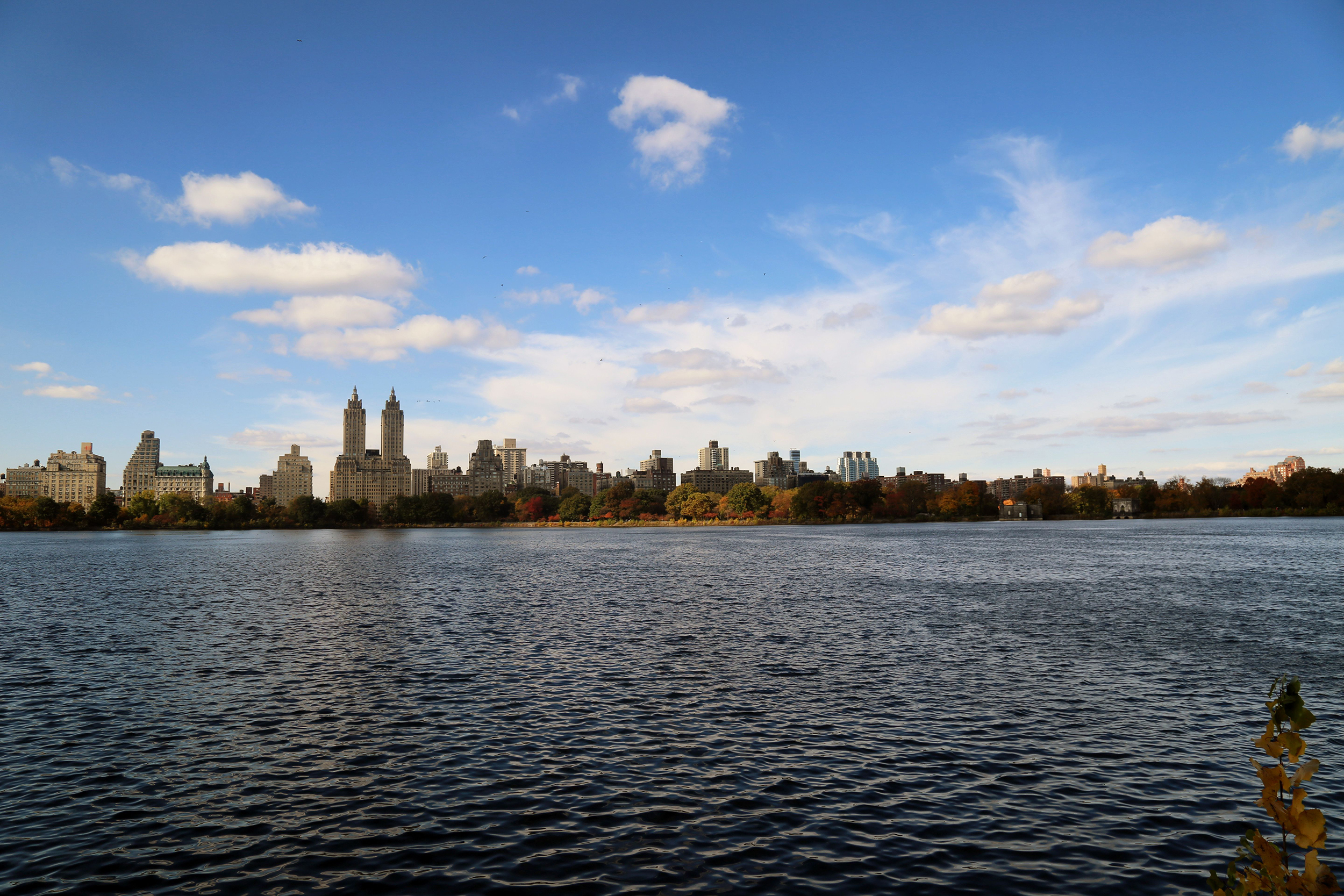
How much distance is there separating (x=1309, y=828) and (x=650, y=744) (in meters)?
19.4

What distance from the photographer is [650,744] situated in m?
23.8

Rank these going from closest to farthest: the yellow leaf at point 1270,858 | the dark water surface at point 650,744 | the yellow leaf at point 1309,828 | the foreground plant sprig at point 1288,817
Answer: the yellow leaf at point 1309,828
the foreground plant sprig at point 1288,817
the yellow leaf at point 1270,858
the dark water surface at point 650,744

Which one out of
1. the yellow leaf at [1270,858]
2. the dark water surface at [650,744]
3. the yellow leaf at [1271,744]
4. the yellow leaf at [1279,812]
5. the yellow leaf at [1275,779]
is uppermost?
the yellow leaf at [1271,744]

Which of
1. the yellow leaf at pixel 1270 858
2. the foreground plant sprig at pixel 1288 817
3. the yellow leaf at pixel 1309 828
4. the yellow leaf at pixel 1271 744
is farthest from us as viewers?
the yellow leaf at pixel 1270 858

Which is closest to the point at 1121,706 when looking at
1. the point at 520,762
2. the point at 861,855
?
the point at 861,855

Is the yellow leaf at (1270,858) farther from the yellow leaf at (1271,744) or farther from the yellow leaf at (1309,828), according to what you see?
the yellow leaf at (1271,744)

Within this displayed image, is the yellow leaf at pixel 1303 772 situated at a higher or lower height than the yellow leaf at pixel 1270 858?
higher

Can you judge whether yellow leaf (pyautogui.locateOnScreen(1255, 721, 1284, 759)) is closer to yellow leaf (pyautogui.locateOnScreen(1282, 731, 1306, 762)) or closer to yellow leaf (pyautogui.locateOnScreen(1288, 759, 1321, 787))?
yellow leaf (pyautogui.locateOnScreen(1282, 731, 1306, 762))

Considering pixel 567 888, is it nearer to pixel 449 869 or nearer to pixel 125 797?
pixel 449 869

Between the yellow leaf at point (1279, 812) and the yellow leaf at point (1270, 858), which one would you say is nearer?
the yellow leaf at point (1279, 812)

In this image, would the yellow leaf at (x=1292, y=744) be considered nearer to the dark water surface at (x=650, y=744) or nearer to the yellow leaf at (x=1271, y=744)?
the yellow leaf at (x=1271, y=744)

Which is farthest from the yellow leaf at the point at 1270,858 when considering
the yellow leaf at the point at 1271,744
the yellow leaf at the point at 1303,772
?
the yellow leaf at the point at 1271,744

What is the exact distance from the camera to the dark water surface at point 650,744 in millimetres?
16141

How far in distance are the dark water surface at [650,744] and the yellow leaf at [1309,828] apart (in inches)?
386
